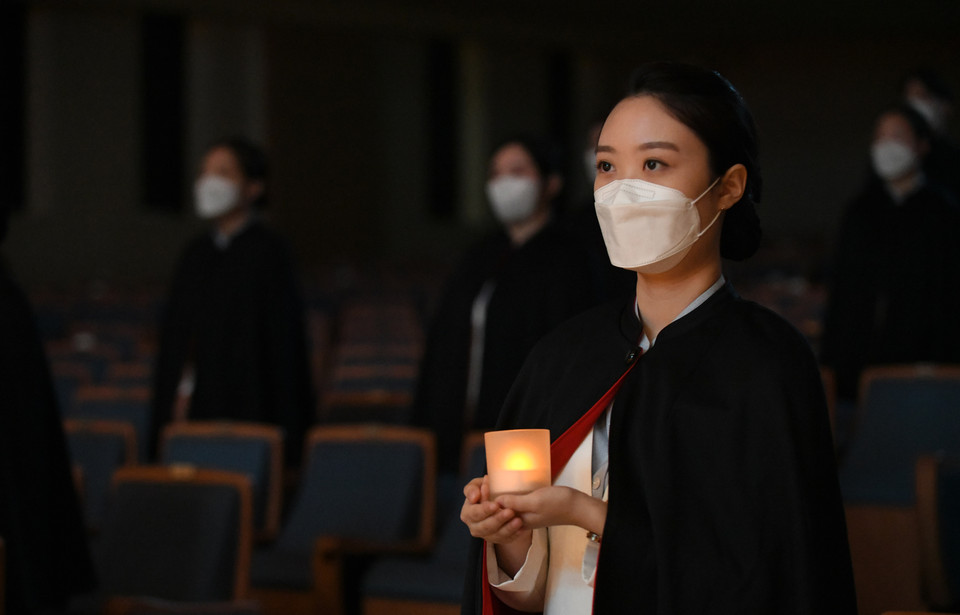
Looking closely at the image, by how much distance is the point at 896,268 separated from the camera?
5070 millimetres

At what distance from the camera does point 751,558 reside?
1408 mm

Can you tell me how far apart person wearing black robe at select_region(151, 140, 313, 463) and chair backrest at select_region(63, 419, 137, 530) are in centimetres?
36

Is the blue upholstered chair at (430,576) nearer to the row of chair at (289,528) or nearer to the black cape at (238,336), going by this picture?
the row of chair at (289,528)

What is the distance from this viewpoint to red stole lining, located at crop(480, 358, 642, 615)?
61.5 inches

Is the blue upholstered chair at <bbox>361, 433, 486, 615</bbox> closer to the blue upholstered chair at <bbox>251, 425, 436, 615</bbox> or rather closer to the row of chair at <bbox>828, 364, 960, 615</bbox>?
the blue upholstered chair at <bbox>251, 425, 436, 615</bbox>

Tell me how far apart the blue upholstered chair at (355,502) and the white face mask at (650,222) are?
2.50 metres

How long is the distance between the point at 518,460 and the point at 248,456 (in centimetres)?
305

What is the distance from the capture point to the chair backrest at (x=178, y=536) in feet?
10.9

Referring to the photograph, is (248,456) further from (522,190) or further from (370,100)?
(370,100)

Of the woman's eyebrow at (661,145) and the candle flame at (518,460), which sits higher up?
the woman's eyebrow at (661,145)

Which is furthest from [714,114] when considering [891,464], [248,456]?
[248,456]

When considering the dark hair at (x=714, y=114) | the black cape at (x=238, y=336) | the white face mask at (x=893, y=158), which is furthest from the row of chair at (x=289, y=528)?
the white face mask at (x=893, y=158)

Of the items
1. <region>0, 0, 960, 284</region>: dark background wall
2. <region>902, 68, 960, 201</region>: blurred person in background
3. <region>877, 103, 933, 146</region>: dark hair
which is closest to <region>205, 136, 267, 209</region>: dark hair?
<region>877, 103, 933, 146</region>: dark hair

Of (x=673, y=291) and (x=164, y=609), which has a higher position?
(x=673, y=291)
